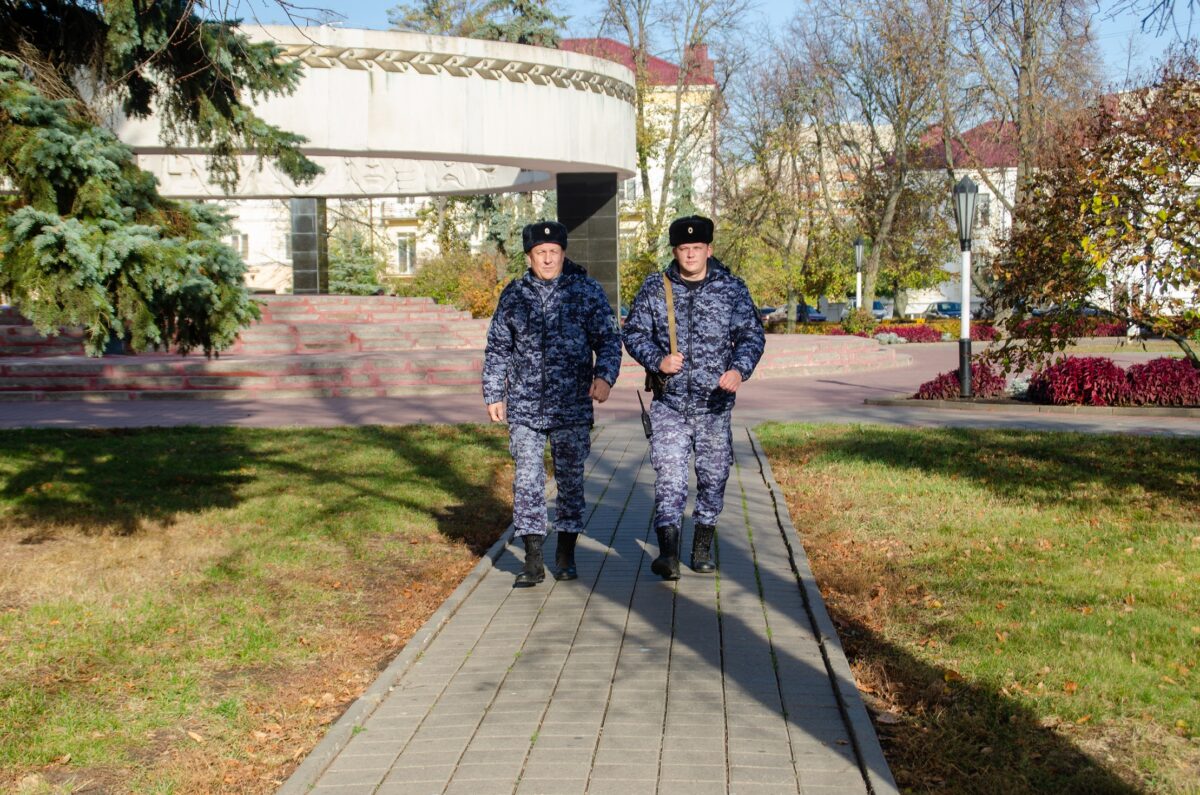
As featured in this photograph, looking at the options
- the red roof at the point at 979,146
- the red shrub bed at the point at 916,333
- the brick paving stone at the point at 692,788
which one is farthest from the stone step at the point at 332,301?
the brick paving stone at the point at 692,788

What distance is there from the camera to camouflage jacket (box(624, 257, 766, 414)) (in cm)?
656

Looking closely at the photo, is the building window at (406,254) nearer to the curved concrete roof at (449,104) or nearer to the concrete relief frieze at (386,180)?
the concrete relief frieze at (386,180)

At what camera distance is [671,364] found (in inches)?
251

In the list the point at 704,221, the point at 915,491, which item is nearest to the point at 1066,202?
the point at 915,491

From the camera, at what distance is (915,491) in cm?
980

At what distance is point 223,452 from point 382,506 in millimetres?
3658

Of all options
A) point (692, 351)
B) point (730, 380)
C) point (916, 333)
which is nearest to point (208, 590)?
point (692, 351)

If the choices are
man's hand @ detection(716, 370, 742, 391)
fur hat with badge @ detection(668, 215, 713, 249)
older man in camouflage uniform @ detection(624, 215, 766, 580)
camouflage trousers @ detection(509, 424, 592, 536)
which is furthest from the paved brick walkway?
fur hat with badge @ detection(668, 215, 713, 249)

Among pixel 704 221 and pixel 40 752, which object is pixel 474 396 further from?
pixel 40 752

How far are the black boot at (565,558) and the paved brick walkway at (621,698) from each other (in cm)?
7

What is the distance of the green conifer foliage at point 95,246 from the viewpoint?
19.3ft

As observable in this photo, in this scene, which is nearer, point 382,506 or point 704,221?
point 704,221

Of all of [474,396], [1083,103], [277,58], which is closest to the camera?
[277,58]

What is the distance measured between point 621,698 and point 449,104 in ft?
54.4
